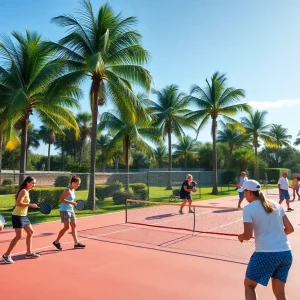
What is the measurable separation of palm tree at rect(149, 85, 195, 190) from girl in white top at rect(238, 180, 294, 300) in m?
28.7

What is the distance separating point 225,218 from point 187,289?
8485 millimetres

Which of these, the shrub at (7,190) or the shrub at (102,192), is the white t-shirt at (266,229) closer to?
the shrub at (102,192)

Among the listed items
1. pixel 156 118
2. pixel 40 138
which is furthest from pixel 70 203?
pixel 40 138

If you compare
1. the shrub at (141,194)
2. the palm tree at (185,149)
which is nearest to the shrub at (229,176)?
the palm tree at (185,149)

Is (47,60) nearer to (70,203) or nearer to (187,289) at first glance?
(70,203)

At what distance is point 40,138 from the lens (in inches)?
2741

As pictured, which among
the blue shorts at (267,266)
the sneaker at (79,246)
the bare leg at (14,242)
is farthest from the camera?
the sneaker at (79,246)

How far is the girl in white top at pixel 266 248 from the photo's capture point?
3.67 meters

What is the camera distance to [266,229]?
374 cm

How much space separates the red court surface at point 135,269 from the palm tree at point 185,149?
1945 inches

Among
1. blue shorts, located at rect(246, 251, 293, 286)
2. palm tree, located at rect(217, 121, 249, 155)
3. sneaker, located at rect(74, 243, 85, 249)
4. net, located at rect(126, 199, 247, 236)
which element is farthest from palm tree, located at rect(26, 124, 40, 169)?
blue shorts, located at rect(246, 251, 293, 286)

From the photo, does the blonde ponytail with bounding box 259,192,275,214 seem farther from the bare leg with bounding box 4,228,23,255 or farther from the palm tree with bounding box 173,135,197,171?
the palm tree with bounding box 173,135,197,171

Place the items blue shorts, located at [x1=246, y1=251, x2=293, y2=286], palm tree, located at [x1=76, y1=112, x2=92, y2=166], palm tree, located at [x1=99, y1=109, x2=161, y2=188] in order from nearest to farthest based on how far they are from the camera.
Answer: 1. blue shorts, located at [x1=246, y1=251, x2=293, y2=286]
2. palm tree, located at [x1=99, y1=109, x2=161, y2=188]
3. palm tree, located at [x1=76, y1=112, x2=92, y2=166]

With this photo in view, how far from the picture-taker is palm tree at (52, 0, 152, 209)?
1634cm
